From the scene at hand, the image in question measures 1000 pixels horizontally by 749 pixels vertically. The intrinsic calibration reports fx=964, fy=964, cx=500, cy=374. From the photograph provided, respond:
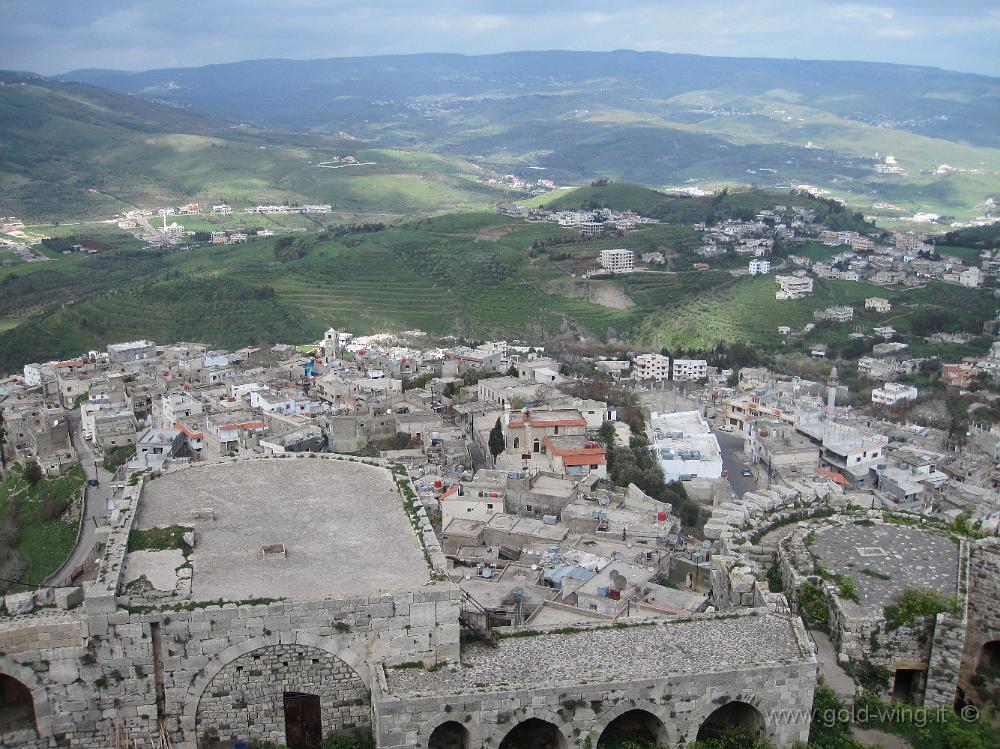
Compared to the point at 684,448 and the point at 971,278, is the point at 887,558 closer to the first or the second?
the point at 684,448

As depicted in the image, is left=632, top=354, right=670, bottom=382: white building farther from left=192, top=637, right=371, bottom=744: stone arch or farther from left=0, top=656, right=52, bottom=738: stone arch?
left=0, top=656, right=52, bottom=738: stone arch

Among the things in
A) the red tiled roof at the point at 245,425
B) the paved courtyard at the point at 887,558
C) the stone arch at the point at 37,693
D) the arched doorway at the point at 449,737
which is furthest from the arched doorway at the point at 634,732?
the red tiled roof at the point at 245,425

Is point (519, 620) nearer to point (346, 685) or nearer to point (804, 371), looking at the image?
point (346, 685)

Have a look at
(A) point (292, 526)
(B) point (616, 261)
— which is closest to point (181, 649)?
(A) point (292, 526)

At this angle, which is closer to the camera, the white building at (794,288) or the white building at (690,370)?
the white building at (690,370)

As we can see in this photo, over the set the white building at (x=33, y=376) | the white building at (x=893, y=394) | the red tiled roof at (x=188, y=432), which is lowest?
the white building at (x=893, y=394)

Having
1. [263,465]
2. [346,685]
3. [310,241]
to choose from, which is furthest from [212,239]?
[346,685]

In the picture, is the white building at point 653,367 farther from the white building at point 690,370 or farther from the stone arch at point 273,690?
the stone arch at point 273,690

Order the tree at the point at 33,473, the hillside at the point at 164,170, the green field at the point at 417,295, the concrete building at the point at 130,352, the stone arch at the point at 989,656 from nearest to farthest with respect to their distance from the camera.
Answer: the stone arch at the point at 989,656 → the tree at the point at 33,473 → the concrete building at the point at 130,352 → the green field at the point at 417,295 → the hillside at the point at 164,170
